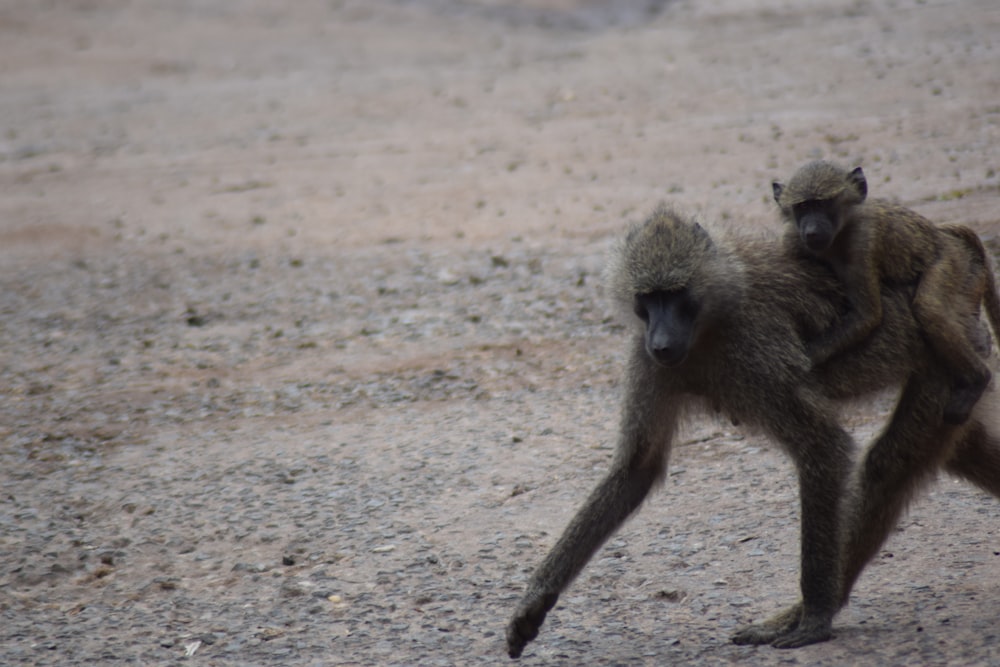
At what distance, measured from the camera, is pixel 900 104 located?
11.1 metres

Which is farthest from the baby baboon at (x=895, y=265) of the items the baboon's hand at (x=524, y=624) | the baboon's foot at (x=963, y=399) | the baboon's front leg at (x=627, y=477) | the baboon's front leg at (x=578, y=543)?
the baboon's hand at (x=524, y=624)

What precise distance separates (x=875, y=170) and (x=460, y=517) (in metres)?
5.44

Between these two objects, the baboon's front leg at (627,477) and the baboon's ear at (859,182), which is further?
the baboon's ear at (859,182)

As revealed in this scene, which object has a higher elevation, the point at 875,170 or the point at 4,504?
the point at 875,170

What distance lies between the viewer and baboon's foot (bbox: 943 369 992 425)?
3900 millimetres

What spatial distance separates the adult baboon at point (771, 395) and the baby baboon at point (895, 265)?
0.18ft

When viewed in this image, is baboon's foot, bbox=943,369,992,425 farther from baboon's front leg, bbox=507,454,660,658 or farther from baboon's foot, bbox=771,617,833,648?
baboon's front leg, bbox=507,454,660,658

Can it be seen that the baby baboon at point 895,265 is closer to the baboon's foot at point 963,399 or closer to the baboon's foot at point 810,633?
the baboon's foot at point 963,399

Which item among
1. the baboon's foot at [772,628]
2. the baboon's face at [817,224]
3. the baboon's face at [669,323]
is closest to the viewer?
the baboon's face at [669,323]

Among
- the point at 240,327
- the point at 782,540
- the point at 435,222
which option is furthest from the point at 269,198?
the point at 782,540

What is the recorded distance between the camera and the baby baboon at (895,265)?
399cm

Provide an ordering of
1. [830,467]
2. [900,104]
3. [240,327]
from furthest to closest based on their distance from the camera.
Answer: [900,104]
[240,327]
[830,467]

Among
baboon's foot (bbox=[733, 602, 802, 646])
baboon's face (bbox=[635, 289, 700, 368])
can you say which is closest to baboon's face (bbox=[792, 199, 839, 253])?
baboon's face (bbox=[635, 289, 700, 368])

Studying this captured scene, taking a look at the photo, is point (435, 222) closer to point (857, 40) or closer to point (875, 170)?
point (875, 170)
